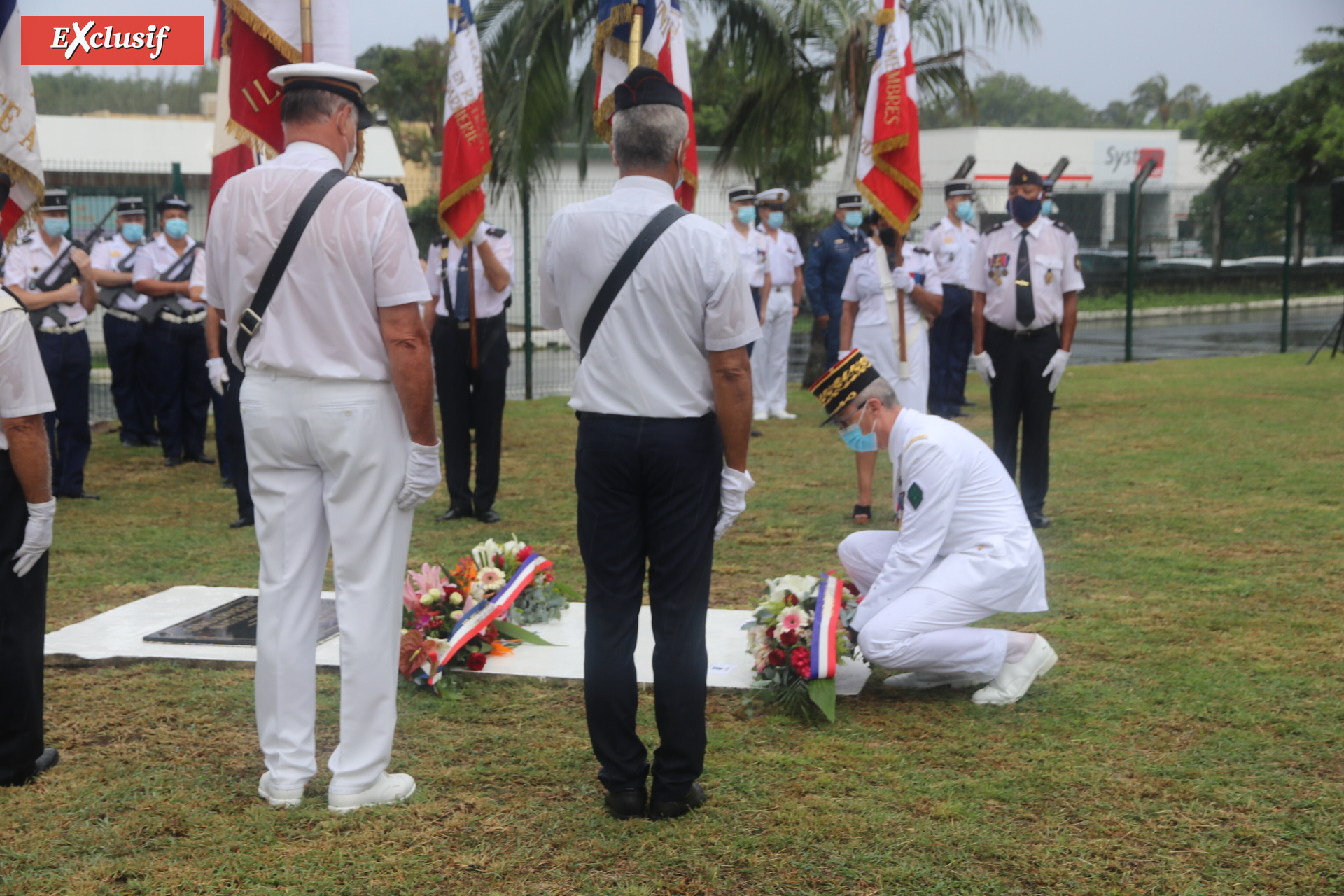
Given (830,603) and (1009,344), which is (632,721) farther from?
(1009,344)

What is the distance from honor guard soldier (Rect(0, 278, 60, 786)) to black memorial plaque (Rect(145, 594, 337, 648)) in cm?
126

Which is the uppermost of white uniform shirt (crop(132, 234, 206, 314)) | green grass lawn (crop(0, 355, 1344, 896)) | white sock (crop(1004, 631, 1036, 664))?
white uniform shirt (crop(132, 234, 206, 314))

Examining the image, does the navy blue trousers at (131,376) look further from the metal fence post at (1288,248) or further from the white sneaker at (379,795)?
the metal fence post at (1288,248)

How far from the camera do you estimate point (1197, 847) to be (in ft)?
11.2

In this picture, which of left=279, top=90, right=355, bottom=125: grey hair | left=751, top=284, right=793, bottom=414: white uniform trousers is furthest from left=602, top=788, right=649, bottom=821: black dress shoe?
left=751, top=284, right=793, bottom=414: white uniform trousers

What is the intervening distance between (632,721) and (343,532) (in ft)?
3.43

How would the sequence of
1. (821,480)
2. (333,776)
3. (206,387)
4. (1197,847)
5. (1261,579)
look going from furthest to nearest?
1. (206,387)
2. (821,480)
3. (1261,579)
4. (333,776)
5. (1197,847)

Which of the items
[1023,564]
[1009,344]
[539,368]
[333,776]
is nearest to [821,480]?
[1009,344]

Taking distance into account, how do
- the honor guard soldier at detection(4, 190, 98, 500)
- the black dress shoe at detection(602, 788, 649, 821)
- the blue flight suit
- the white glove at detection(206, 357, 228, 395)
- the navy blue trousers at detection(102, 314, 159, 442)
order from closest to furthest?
the black dress shoe at detection(602, 788, 649, 821)
the white glove at detection(206, 357, 228, 395)
the honor guard soldier at detection(4, 190, 98, 500)
the navy blue trousers at detection(102, 314, 159, 442)
the blue flight suit

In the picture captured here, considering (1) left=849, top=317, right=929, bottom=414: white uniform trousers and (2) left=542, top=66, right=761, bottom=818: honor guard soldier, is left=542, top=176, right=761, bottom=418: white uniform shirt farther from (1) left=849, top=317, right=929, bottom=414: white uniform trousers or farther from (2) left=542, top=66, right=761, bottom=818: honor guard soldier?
(1) left=849, top=317, right=929, bottom=414: white uniform trousers

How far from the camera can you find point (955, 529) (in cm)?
473

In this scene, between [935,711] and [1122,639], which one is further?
[1122,639]

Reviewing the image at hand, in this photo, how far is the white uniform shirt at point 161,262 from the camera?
10359mm

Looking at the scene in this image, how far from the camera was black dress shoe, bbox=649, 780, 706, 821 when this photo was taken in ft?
12.0
